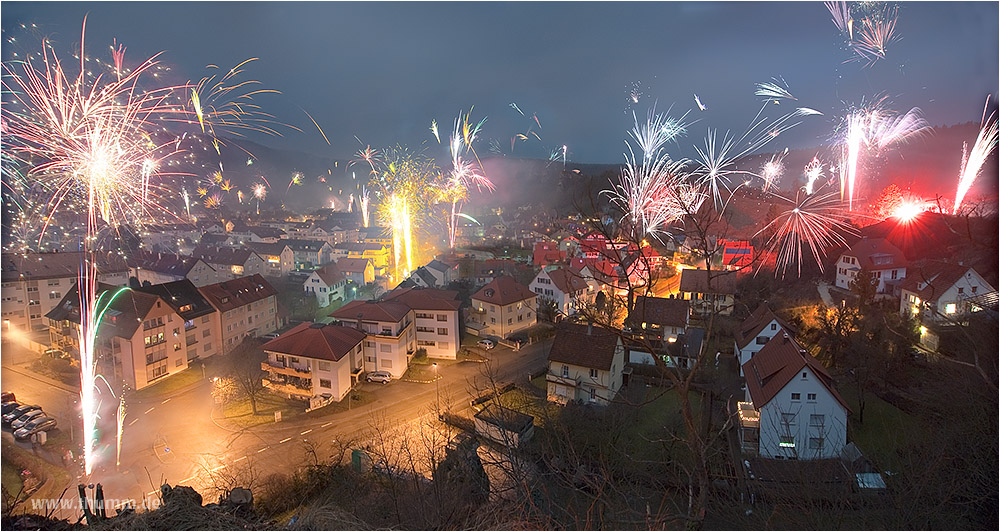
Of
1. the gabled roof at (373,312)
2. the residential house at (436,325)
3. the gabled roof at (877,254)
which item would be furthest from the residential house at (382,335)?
the gabled roof at (877,254)

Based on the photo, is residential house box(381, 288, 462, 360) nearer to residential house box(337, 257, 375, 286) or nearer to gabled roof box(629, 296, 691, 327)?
gabled roof box(629, 296, 691, 327)

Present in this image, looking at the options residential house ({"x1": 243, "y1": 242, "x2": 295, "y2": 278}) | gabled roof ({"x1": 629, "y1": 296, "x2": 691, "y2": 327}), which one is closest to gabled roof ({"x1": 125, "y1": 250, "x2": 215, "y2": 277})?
residential house ({"x1": 243, "y1": 242, "x2": 295, "y2": 278})

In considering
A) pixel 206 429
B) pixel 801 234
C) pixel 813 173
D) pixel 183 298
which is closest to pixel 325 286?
pixel 183 298

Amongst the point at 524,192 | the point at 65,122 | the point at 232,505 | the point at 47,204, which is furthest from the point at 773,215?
the point at 524,192

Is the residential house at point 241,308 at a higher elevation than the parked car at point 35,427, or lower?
higher

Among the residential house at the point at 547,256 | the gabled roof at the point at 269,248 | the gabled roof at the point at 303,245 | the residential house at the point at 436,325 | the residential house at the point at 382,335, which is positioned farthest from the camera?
the gabled roof at the point at 303,245

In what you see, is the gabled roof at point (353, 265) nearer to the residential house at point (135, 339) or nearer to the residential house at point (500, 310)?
Answer: the residential house at point (500, 310)
